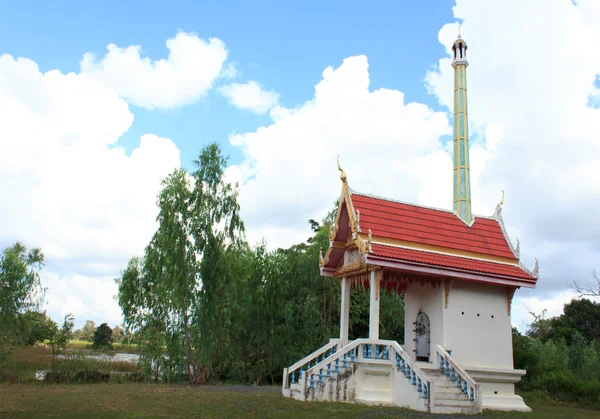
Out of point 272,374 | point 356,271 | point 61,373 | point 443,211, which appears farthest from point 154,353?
point 443,211

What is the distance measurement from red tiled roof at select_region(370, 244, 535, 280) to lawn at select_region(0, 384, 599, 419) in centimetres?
334

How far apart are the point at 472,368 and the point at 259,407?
18.1 feet

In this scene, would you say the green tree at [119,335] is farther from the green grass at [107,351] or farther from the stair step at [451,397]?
the stair step at [451,397]

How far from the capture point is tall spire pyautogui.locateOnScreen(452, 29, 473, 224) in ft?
51.2

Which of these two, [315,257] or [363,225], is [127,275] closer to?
[315,257]

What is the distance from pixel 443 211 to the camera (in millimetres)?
15266

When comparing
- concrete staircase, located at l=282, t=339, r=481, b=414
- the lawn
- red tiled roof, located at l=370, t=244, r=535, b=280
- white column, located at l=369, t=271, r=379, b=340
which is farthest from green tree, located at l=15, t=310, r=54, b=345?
red tiled roof, located at l=370, t=244, r=535, b=280

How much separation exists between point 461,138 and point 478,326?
588 centimetres

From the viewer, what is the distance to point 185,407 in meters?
10.6

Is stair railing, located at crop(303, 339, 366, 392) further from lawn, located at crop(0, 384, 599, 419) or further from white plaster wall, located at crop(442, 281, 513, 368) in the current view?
white plaster wall, located at crop(442, 281, 513, 368)

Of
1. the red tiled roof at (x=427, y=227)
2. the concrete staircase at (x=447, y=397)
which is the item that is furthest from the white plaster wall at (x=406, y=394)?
the red tiled roof at (x=427, y=227)

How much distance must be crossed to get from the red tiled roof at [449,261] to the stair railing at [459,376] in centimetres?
205

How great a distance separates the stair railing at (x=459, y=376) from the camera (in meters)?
11.5

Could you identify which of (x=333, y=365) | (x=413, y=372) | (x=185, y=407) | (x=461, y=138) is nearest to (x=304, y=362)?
(x=333, y=365)
